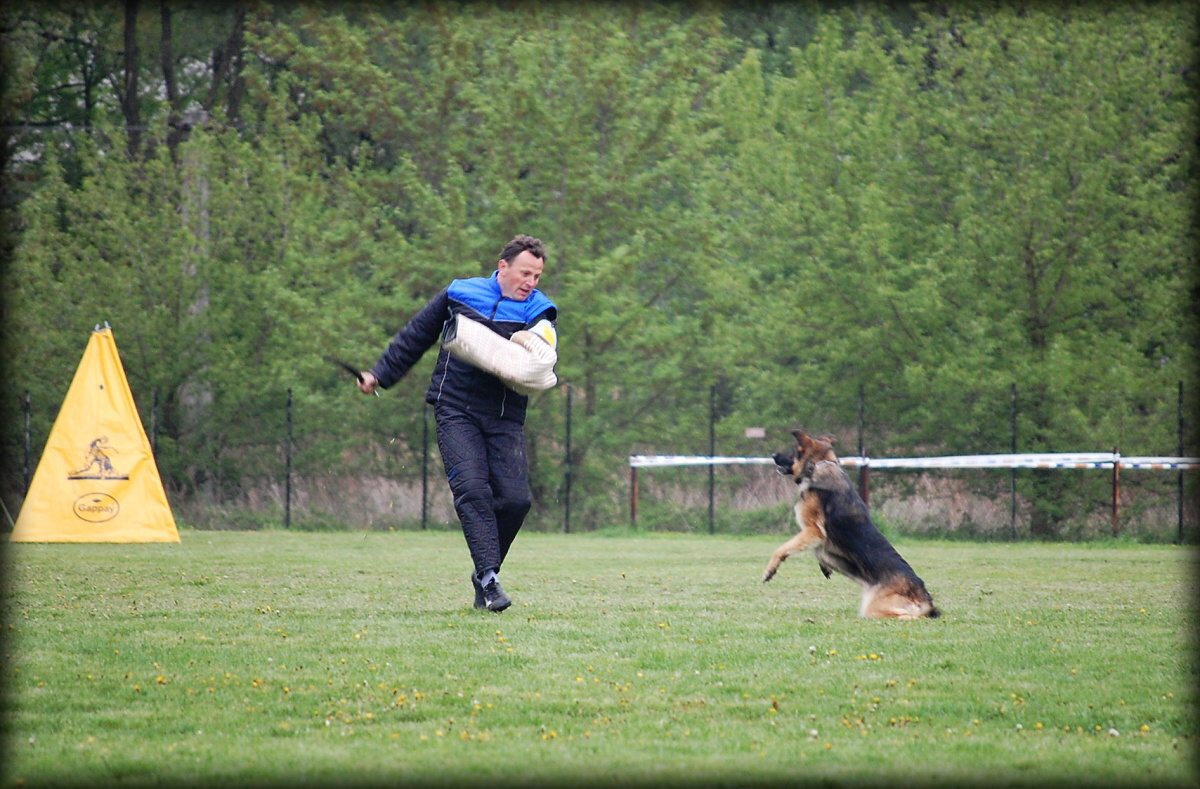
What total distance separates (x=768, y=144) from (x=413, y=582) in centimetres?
1584

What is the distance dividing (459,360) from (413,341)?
33 centimetres

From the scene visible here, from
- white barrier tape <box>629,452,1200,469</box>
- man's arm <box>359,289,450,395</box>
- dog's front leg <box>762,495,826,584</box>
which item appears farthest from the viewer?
white barrier tape <box>629,452,1200,469</box>

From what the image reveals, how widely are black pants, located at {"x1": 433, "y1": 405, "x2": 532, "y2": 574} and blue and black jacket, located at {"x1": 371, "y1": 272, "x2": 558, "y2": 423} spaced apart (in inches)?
3.5

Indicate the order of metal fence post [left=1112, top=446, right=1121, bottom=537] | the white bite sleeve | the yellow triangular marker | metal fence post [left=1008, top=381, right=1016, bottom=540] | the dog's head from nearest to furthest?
the white bite sleeve
the dog's head
the yellow triangular marker
metal fence post [left=1112, top=446, right=1121, bottom=537]
metal fence post [left=1008, top=381, right=1016, bottom=540]

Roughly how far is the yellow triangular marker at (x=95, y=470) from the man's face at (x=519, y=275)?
7.79 meters

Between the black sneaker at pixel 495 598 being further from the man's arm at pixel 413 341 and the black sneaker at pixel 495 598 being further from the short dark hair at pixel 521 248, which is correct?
the short dark hair at pixel 521 248

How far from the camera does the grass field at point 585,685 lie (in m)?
4.00

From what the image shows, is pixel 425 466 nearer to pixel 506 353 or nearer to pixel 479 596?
pixel 479 596

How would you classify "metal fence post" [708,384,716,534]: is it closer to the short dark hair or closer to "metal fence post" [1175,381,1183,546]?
"metal fence post" [1175,381,1183,546]

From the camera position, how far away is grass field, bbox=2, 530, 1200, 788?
400cm

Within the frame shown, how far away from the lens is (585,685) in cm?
527

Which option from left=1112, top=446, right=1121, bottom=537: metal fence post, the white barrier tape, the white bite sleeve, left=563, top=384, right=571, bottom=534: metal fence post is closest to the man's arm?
the white bite sleeve

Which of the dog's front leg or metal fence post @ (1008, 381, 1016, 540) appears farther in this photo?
metal fence post @ (1008, 381, 1016, 540)

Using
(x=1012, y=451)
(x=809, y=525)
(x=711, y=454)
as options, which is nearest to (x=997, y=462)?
(x=1012, y=451)
